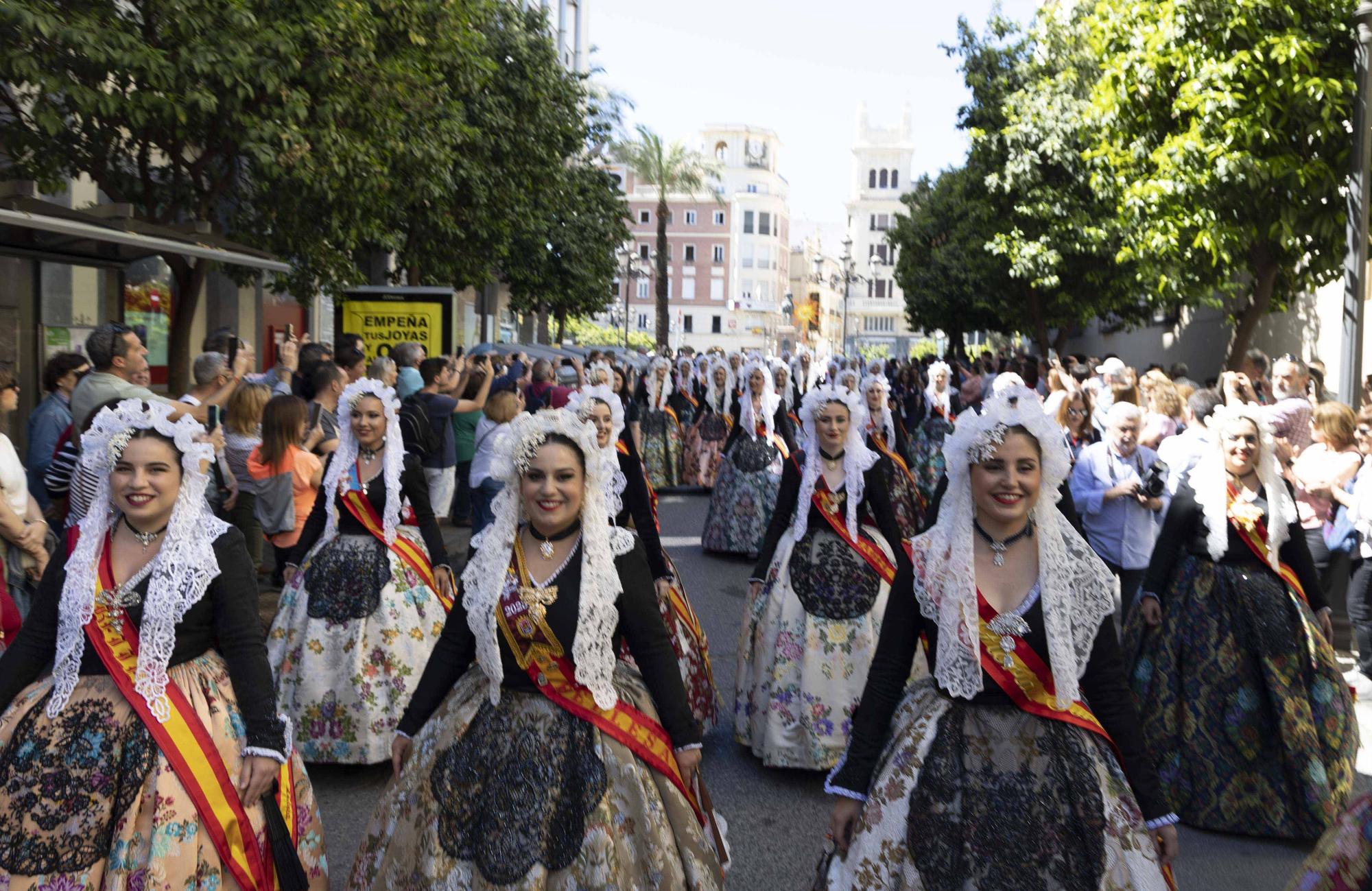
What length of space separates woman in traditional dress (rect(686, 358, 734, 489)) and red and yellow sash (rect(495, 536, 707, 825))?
550 inches

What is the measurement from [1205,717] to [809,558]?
2.04 meters

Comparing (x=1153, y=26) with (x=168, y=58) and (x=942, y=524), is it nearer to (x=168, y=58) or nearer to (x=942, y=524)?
(x=168, y=58)

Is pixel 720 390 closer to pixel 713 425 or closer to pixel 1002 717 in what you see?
pixel 713 425

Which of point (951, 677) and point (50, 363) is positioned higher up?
point (50, 363)

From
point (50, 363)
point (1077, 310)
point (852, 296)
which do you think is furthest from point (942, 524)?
point (852, 296)

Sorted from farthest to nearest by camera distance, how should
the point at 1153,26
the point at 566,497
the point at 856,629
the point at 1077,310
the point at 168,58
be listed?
the point at 1077,310 → the point at 1153,26 → the point at 168,58 → the point at 856,629 → the point at 566,497

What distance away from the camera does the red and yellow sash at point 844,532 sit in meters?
6.87

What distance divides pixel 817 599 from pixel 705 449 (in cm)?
1247

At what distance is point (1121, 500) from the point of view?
8.01 meters

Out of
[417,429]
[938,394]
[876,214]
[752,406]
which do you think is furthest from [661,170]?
[876,214]

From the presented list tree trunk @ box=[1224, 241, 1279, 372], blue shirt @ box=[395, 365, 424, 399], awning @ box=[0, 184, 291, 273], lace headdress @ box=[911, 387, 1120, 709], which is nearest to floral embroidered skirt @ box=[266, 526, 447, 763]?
lace headdress @ box=[911, 387, 1120, 709]

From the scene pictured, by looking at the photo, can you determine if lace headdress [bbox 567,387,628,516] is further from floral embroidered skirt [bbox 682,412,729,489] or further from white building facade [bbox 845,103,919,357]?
white building facade [bbox 845,103,919,357]

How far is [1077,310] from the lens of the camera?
2727 cm

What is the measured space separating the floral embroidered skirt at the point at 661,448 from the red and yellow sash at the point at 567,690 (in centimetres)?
1527
